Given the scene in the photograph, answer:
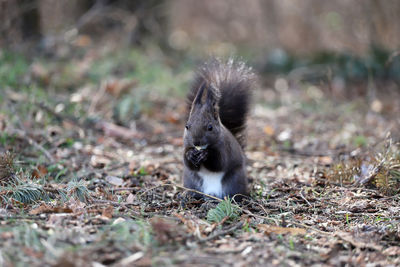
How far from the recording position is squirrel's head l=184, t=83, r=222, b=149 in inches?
131

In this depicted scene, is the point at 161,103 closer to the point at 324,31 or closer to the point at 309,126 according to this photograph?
the point at 309,126

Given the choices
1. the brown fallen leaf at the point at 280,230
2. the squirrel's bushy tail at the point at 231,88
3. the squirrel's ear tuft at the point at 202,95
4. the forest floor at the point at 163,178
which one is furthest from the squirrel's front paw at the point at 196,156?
the brown fallen leaf at the point at 280,230

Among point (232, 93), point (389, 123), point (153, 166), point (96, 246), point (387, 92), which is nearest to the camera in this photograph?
point (96, 246)

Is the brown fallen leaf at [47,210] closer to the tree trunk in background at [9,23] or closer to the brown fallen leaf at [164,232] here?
the brown fallen leaf at [164,232]

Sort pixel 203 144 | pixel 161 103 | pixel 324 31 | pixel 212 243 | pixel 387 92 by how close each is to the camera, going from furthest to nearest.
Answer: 1. pixel 324 31
2. pixel 387 92
3. pixel 161 103
4. pixel 203 144
5. pixel 212 243

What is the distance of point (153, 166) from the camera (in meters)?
4.48

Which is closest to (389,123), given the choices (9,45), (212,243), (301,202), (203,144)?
(301,202)

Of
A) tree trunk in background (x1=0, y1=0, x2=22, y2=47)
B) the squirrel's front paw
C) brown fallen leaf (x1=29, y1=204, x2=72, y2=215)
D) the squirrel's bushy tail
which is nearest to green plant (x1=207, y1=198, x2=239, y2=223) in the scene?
the squirrel's front paw

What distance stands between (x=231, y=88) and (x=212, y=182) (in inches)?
34.8

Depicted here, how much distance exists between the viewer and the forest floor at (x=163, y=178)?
2.46 meters

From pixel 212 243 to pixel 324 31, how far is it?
9.11 metres

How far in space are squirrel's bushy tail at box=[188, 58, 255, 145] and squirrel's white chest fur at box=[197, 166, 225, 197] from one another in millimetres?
644

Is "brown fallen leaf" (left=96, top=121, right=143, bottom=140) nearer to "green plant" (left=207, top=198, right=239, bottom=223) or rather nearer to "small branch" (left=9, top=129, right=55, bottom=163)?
"small branch" (left=9, top=129, right=55, bottom=163)

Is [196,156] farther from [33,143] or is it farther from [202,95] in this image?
[33,143]
